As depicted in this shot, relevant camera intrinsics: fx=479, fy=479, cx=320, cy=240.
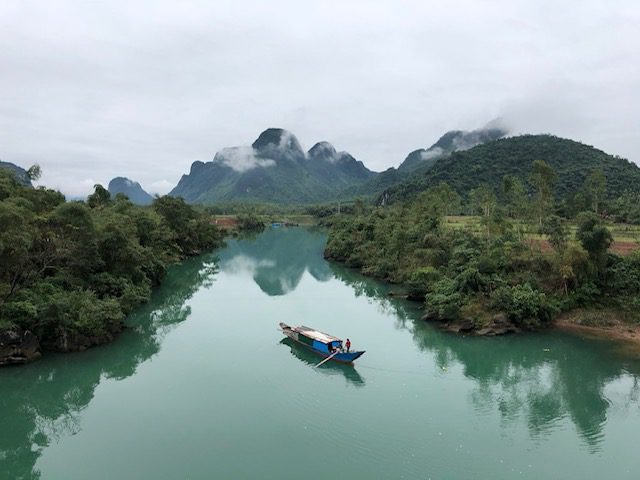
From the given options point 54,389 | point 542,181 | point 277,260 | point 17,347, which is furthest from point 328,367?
point 277,260

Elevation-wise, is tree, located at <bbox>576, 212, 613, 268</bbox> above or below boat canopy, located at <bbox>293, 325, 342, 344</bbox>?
above

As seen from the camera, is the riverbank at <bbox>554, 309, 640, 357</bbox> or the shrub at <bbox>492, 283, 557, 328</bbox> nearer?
the riverbank at <bbox>554, 309, 640, 357</bbox>

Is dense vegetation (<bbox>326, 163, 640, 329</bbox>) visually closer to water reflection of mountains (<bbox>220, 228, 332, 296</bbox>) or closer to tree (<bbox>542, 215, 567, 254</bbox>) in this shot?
tree (<bbox>542, 215, 567, 254</bbox>)

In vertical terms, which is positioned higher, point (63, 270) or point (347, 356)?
point (63, 270)

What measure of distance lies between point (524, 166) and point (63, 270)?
84354 millimetres

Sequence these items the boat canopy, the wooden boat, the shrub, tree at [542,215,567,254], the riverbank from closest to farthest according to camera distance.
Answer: the wooden boat → the boat canopy → the riverbank → the shrub → tree at [542,215,567,254]

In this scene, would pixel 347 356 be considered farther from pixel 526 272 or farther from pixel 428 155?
pixel 428 155

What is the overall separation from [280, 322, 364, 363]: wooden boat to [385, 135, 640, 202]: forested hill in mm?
64622

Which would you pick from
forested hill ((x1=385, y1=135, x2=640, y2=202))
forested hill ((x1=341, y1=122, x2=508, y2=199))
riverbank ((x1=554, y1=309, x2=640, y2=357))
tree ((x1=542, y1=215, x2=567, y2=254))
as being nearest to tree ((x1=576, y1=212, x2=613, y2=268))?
tree ((x1=542, y1=215, x2=567, y2=254))

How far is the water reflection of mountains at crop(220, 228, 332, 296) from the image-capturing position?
39831mm

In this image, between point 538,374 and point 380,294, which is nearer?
point 538,374

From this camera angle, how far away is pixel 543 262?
25500 millimetres

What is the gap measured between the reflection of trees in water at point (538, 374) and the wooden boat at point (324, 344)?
12.7 feet

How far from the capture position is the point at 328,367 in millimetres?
18844
